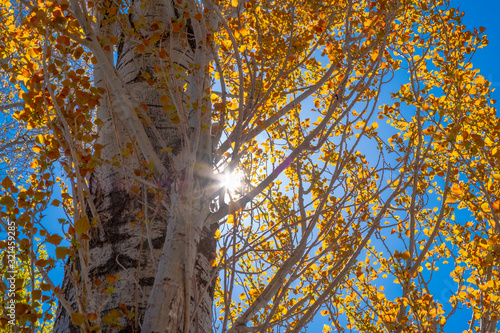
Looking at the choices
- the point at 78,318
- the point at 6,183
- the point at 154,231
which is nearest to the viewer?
the point at 78,318

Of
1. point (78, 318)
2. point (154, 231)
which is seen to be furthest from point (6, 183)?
point (78, 318)

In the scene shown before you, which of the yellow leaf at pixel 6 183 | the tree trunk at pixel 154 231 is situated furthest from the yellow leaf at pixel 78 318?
the yellow leaf at pixel 6 183

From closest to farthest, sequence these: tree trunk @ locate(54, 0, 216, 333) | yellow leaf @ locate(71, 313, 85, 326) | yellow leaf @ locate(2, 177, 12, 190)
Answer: yellow leaf @ locate(71, 313, 85, 326) → tree trunk @ locate(54, 0, 216, 333) → yellow leaf @ locate(2, 177, 12, 190)

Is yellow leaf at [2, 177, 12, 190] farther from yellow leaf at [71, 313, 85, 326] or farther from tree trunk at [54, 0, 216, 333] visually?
A: yellow leaf at [71, 313, 85, 326]

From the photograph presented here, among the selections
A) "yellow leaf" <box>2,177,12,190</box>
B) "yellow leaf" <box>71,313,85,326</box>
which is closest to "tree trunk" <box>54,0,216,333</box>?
"yellow leaf" <box>71,313,85,326</box>

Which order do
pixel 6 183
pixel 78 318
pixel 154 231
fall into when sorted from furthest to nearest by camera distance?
pixel 154 231, pixel 6 183, pixel 78 318

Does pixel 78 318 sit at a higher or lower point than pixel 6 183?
lower

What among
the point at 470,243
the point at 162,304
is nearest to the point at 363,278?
the point at 470,243

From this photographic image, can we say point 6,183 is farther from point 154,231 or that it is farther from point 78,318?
point 78,318

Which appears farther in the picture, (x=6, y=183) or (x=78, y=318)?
(x=6, y=183)

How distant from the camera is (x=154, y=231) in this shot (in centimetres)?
216

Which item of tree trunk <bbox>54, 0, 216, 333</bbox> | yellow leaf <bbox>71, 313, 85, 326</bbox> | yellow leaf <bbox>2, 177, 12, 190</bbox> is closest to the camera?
yellow leaf <bbox>71, 313, 85, 326</bbox>

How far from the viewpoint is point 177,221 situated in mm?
1747

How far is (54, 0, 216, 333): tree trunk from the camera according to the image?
64.1 inches
